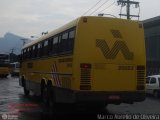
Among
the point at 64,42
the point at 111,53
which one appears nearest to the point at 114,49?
the point at 111,53

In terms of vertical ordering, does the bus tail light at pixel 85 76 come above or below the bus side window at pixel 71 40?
below

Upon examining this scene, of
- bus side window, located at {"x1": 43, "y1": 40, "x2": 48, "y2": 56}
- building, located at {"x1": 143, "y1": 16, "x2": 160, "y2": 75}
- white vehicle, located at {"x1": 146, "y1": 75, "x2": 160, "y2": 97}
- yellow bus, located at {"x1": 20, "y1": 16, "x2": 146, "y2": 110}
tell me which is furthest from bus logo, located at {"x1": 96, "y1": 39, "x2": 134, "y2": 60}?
building, located at {"x1": 143, "y1": 16, "x2": 160, "y2": 75}

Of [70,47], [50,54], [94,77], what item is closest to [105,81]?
[94,77]

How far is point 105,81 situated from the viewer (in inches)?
514

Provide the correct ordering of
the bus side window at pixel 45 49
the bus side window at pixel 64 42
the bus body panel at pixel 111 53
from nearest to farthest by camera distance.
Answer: the bus body panel at pixel 111 53 → the bus side window at pixel 64 42 → the bus side window at pixel 45 49

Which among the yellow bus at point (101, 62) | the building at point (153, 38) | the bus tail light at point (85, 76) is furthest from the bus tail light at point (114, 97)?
the building at point (153, 38)

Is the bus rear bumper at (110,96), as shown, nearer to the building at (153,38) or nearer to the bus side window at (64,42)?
the bus side window at (64,42)

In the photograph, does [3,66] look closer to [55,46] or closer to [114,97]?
[55,46]

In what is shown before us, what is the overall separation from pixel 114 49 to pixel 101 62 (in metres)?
0.65

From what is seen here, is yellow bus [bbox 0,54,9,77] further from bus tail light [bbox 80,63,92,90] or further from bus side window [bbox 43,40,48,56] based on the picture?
bus tail light [bbox 80,63,92,90]

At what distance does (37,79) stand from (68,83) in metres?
5.72

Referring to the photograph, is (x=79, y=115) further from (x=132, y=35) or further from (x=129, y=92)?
(x=132, y=35)

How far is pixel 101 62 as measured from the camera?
13039 millimetres

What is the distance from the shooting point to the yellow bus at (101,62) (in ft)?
41.9
